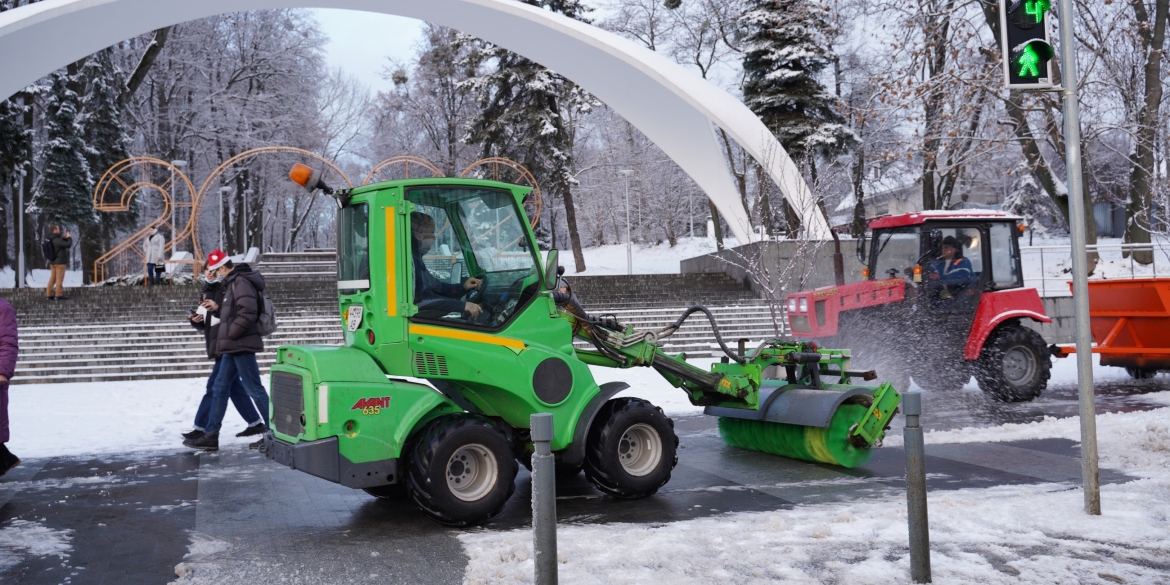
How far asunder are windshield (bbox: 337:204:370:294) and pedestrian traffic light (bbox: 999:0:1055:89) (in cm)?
387

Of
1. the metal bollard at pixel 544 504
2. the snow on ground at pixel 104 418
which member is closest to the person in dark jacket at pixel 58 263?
the snow on ground at pixel 104 418

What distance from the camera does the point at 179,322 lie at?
19.3m

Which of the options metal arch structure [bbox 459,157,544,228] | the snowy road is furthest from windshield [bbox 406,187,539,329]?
metal arch structure [bbox 459,157,544,228]

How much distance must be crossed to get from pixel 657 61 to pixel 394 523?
68.5ft

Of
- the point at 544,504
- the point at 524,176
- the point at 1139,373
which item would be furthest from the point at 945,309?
the point at 524,176

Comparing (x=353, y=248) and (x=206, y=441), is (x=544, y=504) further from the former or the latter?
(x=206, y=441)

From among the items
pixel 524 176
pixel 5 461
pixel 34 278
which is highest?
pixel 524 176

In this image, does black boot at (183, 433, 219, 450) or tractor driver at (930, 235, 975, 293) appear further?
tractor driver at (930, 235, 975, 293)

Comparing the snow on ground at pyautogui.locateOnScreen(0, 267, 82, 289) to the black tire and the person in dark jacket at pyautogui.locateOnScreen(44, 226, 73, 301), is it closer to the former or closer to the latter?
the person in dark jacket at pyautogui.locateOnScreen(44, 226, 73, 301)

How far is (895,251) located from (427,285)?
25.0 ft

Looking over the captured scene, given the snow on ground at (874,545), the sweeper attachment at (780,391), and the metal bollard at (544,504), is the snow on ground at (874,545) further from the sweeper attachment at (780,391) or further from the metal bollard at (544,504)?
the sweeper attachment at (780,391)

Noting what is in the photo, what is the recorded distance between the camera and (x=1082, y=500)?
588cm

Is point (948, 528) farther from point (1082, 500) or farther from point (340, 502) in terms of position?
point (340, 502)

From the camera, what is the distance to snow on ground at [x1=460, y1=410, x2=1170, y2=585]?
4.57 meters
